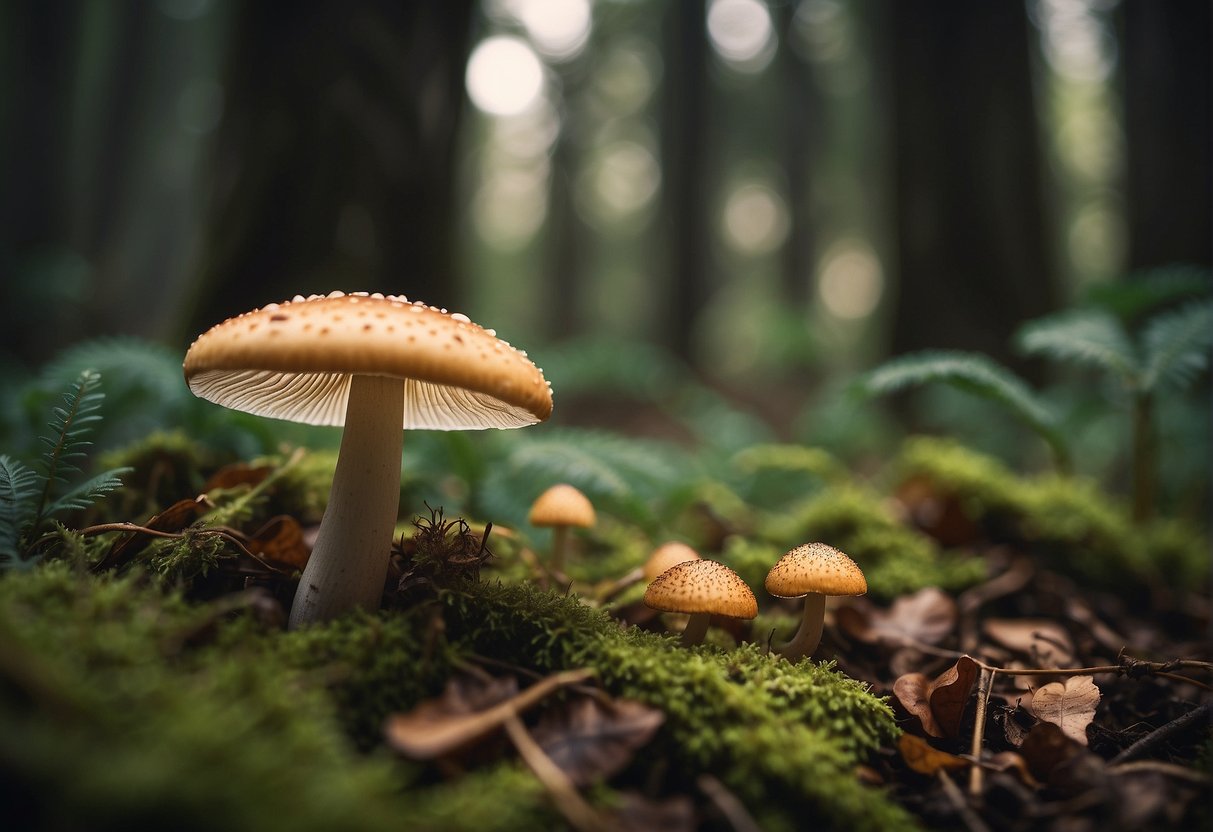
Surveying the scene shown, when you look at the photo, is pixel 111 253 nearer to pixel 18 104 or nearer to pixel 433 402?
pixel 18 104

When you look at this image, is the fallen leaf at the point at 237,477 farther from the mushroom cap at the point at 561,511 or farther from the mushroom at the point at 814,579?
the mushroom at the point at 814,579

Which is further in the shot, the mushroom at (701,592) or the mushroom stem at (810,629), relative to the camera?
the mushroom stem at (810,629)

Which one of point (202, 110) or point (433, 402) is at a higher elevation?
point (202, 110)

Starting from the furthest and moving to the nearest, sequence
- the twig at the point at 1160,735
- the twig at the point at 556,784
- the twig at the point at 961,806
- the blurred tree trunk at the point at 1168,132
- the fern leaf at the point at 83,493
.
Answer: the blurred tree trunk at the point at 1168,132
the fern leaf at the point at 83,493
the twig at the point at 1160,735
the twig at the point at 961,806
the twig at the point at 556,784

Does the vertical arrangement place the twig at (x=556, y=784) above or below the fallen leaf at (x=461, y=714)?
below

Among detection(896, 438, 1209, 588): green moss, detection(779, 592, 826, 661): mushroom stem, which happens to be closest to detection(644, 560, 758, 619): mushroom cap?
detection(779, 592, 826, 661): mushroom stem

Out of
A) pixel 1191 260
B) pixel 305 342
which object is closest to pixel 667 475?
pixel 305 342

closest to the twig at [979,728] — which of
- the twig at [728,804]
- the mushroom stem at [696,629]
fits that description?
the twig at [728,804]

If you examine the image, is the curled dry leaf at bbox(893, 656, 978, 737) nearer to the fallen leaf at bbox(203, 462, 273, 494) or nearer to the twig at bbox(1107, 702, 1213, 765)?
the twig at bbox(1107, 702, 1213, 765)
